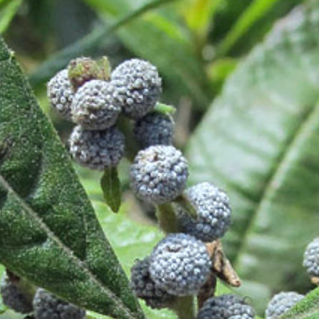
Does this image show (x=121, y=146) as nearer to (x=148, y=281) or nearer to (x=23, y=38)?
(x=148, y=281)

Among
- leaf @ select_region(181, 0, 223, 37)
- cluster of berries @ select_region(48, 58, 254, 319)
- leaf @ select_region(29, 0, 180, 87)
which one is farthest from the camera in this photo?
leaf @ select_region(181, 0, 223, 37)

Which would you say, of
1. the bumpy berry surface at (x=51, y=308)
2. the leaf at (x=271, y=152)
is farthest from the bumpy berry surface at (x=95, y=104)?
the leaf at (x=271, y=152)

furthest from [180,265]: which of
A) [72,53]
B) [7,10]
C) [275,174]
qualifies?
[275,174]

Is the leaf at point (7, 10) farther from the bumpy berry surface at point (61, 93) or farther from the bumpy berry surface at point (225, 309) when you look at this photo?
the bumpy berry surface at point (225, 309)

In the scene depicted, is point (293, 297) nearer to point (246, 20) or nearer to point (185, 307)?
point (185, 307)

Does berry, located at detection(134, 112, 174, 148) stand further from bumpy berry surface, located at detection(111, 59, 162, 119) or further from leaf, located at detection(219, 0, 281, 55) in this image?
leaf, located at detection(219, 0, 281, 55)

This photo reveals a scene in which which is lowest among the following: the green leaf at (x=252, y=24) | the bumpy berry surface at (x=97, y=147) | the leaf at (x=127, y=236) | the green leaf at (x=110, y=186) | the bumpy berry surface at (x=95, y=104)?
the green leaf at (x=252, y=24)

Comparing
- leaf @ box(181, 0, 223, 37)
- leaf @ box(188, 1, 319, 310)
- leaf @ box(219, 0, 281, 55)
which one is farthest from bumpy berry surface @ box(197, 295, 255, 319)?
leaf @ box(181, 0, 223, 37)
